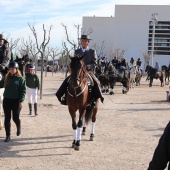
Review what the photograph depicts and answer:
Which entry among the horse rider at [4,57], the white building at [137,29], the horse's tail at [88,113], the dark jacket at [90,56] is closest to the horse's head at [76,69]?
the dark jacket at [90,56]

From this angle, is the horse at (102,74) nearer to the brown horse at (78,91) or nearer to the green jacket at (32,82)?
the green jacket at (32,82)

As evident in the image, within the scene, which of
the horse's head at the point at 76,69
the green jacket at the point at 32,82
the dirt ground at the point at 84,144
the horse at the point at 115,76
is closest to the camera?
the dirt ground at the point at 84,144

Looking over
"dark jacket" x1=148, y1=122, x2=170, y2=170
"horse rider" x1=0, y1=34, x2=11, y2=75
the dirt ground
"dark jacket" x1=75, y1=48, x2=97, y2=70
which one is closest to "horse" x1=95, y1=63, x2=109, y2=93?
the dirt ground

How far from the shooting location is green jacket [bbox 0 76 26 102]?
807 centimetres

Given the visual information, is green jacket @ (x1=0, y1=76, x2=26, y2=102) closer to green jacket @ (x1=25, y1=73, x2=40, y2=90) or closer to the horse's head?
the horse's head

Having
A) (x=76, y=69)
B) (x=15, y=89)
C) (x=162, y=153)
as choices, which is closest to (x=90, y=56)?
(x=76, y=69)

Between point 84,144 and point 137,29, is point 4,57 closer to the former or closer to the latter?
point 84,144

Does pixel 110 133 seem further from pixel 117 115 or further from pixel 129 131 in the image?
pixel 117 115

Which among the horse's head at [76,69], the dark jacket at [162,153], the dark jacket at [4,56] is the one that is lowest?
the dark jacket at [162,153]

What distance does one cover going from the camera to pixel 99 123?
10.8 metres

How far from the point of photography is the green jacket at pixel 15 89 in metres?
8.07

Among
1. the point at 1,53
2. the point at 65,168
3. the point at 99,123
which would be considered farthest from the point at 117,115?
the point at 65,168

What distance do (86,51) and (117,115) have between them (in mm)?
4396

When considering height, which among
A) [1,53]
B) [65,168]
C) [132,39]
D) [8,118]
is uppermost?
[132,39]
